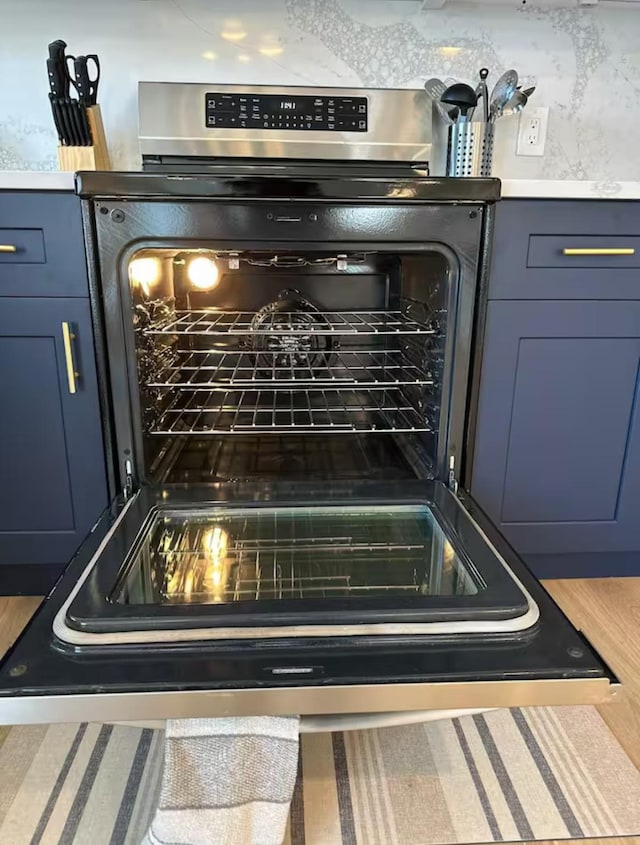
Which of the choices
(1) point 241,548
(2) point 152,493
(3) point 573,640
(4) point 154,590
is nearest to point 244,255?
(2) point 152,493

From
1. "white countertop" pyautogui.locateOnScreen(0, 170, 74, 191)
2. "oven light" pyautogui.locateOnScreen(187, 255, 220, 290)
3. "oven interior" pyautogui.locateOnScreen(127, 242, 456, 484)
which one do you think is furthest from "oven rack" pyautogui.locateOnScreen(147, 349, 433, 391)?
"white countertop" pyautogui.locateOnScreen(0, 170, 74, 191)

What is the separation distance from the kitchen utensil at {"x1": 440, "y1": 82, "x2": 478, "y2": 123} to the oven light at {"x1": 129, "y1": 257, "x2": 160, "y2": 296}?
0.84 meters

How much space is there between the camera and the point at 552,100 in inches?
68.7

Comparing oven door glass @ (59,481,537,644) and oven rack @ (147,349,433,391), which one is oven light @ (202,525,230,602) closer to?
oven door glass @ (59,481,537,644)

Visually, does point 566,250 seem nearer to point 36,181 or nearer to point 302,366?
point 302,366

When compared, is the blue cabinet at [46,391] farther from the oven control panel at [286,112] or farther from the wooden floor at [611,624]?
the oven control panel at [286,112]

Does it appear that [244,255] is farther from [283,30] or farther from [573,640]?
[573,640]

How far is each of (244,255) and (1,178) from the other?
57 centimetres

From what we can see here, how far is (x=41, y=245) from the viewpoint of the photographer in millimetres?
1184

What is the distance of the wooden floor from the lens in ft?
3.84

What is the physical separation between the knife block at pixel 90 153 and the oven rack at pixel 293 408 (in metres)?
0.61

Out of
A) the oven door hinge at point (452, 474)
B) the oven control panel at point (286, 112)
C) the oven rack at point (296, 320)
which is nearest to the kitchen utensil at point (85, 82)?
the oven control panel at point (286, 112)

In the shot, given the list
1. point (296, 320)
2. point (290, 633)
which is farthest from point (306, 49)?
point (290, 633)

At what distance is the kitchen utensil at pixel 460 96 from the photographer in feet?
4.86
